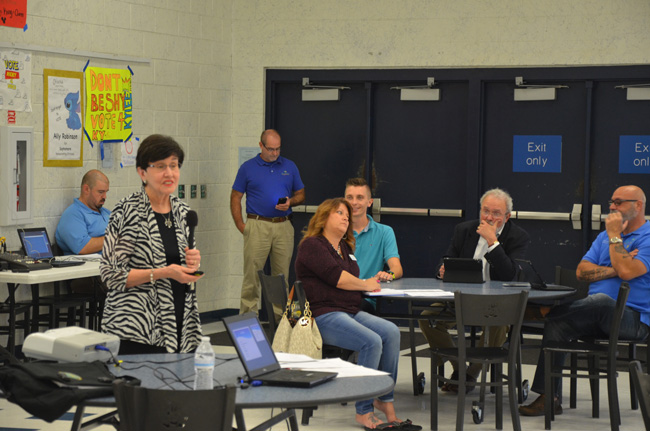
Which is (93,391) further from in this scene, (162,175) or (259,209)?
(259,209)

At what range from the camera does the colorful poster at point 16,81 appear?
693 centimetres

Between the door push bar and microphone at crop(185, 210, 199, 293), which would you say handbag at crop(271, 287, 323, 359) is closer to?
microphone at crop(185, 210, 199, 293)

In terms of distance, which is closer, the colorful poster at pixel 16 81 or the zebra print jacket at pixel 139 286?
the zebra print jacket at pixel 139 286

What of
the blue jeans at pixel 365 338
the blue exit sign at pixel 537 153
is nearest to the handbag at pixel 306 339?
the blue jeans at pixel 365 338

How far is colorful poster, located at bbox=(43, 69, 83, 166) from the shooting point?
735cm

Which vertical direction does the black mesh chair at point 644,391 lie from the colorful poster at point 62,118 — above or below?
below

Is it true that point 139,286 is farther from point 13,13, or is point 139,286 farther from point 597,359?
point 13,13

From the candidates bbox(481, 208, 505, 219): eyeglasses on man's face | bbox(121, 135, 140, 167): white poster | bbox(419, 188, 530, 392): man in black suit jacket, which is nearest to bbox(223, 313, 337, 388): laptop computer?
bbox(419, 188, 530, 392): man in black suit jacket

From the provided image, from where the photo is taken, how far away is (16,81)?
702 cm

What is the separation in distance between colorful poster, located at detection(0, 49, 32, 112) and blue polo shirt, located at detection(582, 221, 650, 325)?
4.09 metres

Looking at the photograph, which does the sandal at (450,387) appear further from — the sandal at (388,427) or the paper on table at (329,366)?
the paper on table at (329,366)

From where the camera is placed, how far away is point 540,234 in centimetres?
862

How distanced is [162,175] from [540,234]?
5425 mm

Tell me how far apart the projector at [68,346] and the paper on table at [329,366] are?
65 cm
